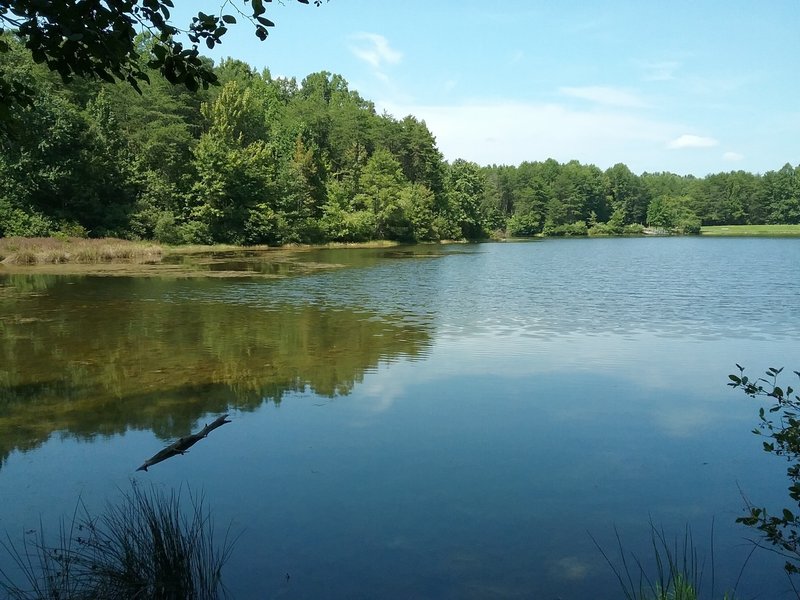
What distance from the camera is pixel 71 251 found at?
35594 mm

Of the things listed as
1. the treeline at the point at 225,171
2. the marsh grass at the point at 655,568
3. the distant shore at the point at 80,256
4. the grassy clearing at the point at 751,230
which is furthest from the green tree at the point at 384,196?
the grassy clearing at the point at 751,230

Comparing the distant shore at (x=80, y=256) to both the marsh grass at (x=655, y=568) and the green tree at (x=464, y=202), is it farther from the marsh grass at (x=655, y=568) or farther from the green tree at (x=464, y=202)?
the green tree at (x=464, y=202)

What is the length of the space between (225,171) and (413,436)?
48.2 meters

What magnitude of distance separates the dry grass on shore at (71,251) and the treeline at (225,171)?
3.35 metres

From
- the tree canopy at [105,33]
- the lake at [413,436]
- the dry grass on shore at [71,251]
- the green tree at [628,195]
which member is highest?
the green tree at [628,195]

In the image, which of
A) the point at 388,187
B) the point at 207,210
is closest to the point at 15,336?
the point at 207,210

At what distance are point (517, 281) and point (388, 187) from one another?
40578mm

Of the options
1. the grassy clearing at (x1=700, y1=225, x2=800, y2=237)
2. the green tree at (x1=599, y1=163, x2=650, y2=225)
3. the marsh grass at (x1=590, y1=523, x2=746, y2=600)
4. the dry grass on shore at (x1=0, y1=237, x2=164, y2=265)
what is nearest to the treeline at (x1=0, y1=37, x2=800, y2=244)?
the dry grass on shore at (x1=0, y1=237, x2=164, y2=265)

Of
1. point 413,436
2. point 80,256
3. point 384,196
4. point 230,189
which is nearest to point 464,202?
point 384,196

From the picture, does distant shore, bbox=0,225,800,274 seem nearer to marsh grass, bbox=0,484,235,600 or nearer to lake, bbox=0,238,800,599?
lake, bbox=0,238,800,599

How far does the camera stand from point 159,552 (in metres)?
3.89

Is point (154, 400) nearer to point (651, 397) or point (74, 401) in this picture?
point (74, 401)

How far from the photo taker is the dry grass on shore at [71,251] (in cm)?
3368

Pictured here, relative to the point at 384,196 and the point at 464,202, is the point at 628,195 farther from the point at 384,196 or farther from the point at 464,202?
the point at 384,196
